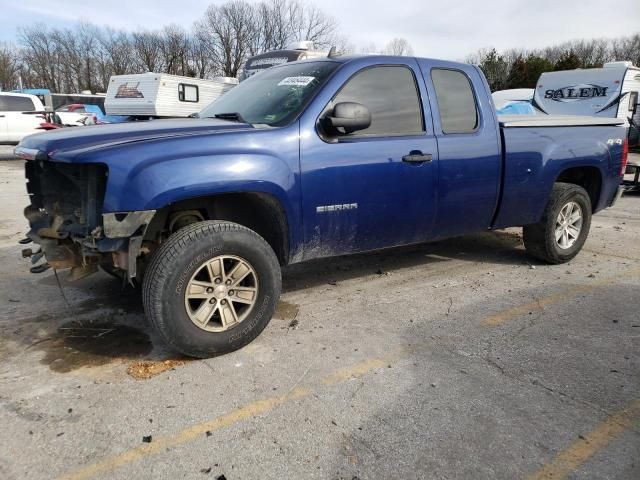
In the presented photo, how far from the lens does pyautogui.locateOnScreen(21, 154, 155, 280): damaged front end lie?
2959mm

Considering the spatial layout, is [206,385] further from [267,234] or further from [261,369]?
[267,234]

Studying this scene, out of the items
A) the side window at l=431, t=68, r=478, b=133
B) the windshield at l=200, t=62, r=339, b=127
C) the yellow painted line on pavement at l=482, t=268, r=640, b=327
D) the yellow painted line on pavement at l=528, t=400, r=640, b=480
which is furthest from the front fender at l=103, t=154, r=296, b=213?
the yellow painted line on pavement at l=528, t=400, r=640, b=480

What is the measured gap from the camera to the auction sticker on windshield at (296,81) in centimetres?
387

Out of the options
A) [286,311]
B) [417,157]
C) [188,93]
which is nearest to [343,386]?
[286,311]

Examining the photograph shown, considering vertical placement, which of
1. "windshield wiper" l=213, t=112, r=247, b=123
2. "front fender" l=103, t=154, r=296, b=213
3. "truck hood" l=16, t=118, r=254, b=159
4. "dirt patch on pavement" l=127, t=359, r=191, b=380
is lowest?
"dirt patch on pavement" l=127, t=359, r=191, b=380

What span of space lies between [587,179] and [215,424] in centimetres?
487

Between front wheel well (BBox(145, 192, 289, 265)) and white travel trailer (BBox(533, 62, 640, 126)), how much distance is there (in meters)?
15.8

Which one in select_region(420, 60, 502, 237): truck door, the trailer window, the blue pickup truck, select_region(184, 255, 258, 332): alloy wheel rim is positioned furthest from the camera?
the trailer window

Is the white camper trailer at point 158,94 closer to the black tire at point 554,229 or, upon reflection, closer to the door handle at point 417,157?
the black tire at point 554,229

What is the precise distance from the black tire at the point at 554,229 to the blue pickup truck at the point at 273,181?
10.8 inches

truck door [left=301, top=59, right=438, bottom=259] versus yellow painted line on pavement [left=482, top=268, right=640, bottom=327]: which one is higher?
truck door [left=301, top=59, right=438, bottom=259]

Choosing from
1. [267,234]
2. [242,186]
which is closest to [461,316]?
[267,234]

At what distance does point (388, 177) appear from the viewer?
3.89m

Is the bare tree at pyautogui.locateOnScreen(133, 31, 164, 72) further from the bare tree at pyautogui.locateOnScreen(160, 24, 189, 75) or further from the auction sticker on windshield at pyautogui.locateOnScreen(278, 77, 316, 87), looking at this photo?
the auction sticker on windshield at pyautogui.locateOnScreen(278, 77, 316, 87)
